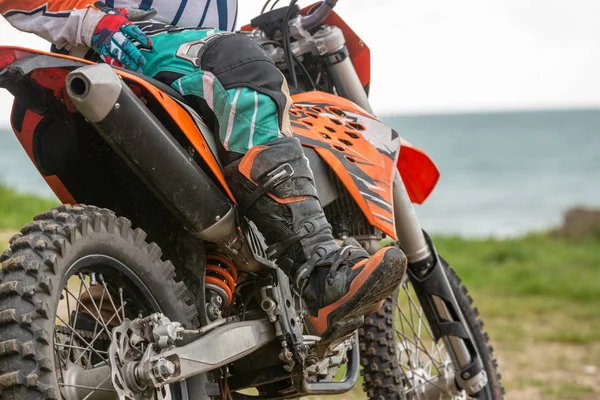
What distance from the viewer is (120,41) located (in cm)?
266

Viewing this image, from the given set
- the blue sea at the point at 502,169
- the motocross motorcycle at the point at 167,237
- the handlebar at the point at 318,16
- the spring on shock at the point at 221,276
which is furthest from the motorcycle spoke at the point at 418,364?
the blue sea at the point at 502,169

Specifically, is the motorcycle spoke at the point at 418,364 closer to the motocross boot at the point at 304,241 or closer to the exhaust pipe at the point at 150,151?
the motocross boot at the point at 304,241

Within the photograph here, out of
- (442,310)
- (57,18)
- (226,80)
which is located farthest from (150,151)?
(442,310)

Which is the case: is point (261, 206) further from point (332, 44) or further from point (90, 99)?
point (332, 44)

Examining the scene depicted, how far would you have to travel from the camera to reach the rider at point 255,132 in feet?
8.70

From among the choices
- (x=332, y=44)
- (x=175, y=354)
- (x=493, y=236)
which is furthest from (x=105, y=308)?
(x=493, y=236)

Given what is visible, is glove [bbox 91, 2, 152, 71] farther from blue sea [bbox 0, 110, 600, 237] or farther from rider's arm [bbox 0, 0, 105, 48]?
blue sea [bbox 0, 110, 600, 237]

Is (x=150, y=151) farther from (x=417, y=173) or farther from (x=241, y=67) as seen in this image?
(x=417, y=173)

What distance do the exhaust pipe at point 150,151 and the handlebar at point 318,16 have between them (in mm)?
1069

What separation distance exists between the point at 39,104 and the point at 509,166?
2015 inches

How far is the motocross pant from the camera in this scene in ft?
8.66

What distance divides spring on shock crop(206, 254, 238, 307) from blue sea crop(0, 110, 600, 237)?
8775mm

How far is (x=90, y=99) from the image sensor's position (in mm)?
2355

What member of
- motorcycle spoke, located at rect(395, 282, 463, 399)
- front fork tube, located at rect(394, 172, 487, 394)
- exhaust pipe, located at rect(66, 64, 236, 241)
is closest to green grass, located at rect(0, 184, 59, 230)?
motorcycle spoke, located at rect(395, 282, 463, 399)
